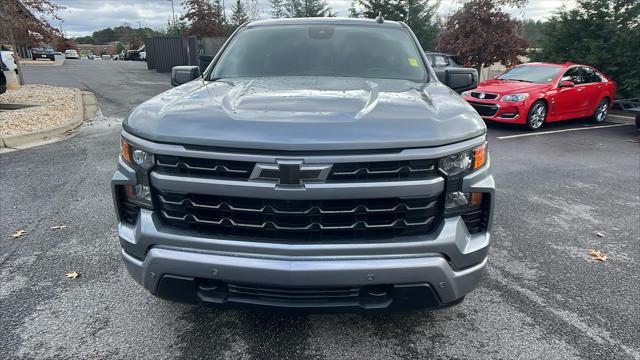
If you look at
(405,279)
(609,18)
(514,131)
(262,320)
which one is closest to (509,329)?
(405,279)

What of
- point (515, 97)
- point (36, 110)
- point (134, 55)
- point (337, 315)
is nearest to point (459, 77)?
point (337, 315)

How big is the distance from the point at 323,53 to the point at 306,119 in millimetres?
1604

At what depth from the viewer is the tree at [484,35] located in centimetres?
1628

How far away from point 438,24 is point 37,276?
107ft

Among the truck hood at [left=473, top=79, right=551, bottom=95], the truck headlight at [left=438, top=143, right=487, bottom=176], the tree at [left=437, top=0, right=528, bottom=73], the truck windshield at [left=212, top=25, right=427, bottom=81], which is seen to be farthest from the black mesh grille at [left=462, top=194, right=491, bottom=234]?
the tree at [left=437, top=0, right=528, bottom=73]

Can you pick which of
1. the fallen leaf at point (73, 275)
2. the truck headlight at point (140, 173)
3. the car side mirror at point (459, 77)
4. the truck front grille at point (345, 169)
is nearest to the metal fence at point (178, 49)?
the car side mirror at point (459, 77)

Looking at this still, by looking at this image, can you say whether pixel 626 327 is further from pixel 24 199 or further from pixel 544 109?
pixel 544 109

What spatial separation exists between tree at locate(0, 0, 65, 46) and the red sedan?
11166mm

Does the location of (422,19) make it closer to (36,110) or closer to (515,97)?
(515,97)

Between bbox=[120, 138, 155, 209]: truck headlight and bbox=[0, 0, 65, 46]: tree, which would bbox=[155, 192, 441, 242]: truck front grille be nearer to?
bbox=[120, 138, 155, 209]: truck headlight

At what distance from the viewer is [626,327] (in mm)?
2730

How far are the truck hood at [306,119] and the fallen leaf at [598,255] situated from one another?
2143 mm

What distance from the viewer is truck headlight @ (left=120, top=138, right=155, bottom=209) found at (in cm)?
216

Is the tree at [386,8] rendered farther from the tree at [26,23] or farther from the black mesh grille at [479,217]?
the black mesh grille at [479,217]
